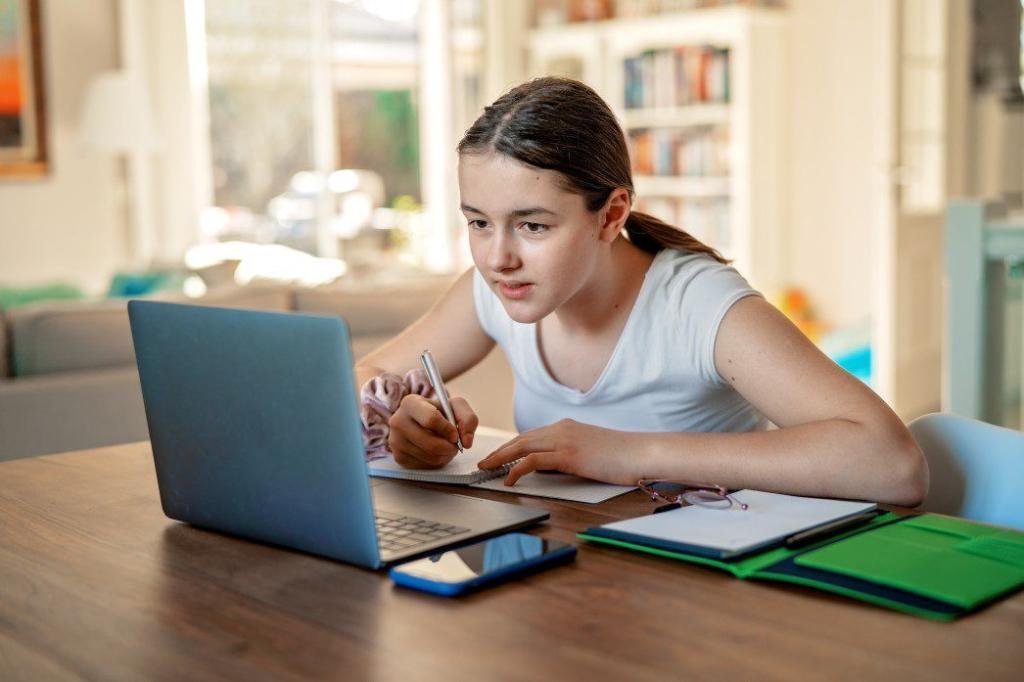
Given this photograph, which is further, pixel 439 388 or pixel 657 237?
pixel 657 237

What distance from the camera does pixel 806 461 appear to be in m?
1.32

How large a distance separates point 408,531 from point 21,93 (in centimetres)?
512

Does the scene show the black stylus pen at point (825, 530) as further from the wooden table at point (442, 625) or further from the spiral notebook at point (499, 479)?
the spiral notebook at point (499, 479)

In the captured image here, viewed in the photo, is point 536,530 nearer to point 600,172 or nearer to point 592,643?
point 592,643

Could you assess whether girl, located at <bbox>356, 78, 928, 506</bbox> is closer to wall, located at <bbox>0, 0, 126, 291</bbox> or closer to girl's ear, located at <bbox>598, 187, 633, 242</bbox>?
girl's ear, located at <bbox>598, 187, 633, 242</bbox>

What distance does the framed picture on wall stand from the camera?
5.55 meters

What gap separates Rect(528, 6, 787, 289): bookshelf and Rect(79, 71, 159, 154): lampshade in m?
2.15

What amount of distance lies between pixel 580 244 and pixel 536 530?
43 cm

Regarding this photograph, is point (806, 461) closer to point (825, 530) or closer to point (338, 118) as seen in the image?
point (825, 530)

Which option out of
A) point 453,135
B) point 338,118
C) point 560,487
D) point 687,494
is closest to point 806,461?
point 687,494

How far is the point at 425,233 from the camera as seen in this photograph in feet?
23.1

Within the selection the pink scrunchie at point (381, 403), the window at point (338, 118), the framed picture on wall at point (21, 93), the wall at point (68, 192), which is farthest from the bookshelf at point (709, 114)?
the pink scrunchie at point (381, 403)

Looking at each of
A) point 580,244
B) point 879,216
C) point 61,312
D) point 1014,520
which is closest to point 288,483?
point 580,244

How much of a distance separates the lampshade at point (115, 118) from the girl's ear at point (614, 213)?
4.09 meters
